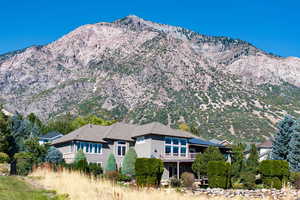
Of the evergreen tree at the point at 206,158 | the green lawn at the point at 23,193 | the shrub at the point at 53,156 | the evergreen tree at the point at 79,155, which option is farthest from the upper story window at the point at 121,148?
the green lawn at the point at 23,193

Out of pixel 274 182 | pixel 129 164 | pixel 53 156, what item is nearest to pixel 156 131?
pixel 129 164

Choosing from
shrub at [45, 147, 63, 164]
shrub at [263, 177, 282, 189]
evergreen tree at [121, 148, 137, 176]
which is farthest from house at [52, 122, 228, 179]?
shrub at [263, 177, 282, 189]

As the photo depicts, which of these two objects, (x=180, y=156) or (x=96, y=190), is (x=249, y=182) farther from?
(x=96, y=190)

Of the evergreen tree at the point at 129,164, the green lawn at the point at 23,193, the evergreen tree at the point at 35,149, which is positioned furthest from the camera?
the evergreen tree at the point at 129,164

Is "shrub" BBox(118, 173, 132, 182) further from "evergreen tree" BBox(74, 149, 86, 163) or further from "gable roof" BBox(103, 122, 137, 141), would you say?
"gable roof" BBox(103, 122, 137, 141)

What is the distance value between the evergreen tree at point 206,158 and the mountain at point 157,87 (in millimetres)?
65142

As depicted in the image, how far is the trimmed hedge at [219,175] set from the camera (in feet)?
99.7

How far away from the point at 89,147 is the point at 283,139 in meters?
23.2

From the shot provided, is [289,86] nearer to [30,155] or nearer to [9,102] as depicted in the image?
[9,102]

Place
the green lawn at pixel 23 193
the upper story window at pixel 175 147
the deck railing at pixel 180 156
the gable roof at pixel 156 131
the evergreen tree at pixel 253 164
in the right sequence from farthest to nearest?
1. the upper story window at pixel 175 147
2. the deck railing at pixel 180 156
3. the gable roof at pixel 156 131
4. the evergreen tree at pixel 253 164
5. the green lawn at pixel 23 193

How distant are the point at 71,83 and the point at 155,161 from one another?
12795 cm

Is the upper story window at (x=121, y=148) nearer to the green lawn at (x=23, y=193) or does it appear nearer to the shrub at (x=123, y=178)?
the shrub at (x=123, y=178)

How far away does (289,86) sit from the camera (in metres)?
173

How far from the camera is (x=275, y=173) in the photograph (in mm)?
32562
